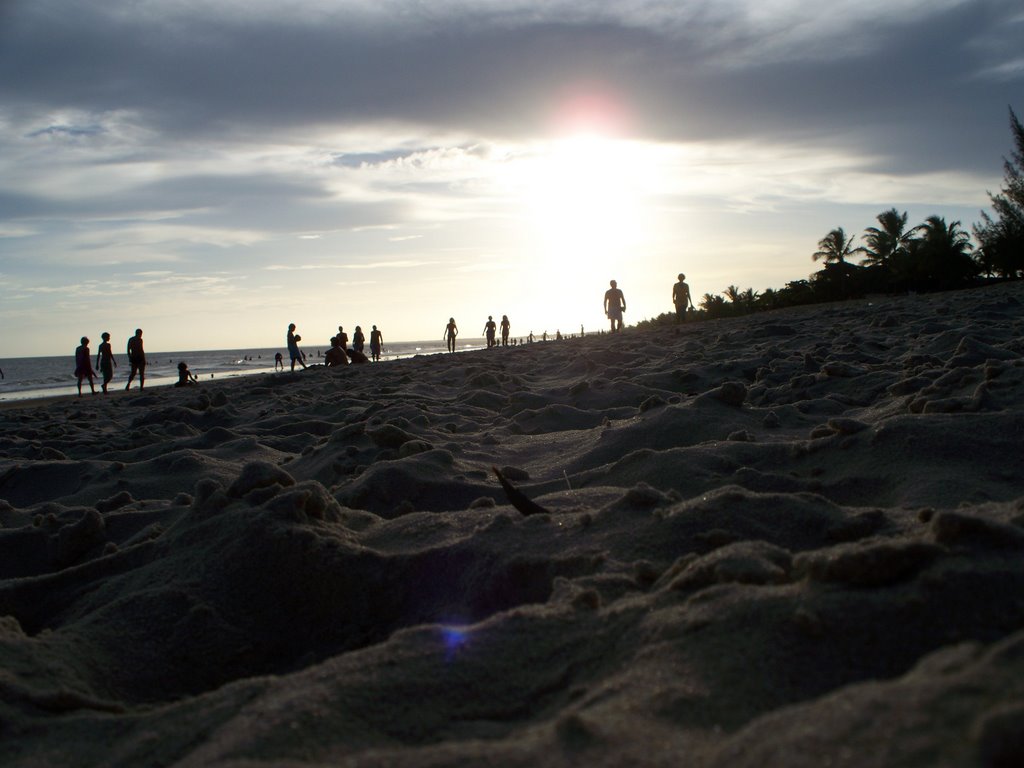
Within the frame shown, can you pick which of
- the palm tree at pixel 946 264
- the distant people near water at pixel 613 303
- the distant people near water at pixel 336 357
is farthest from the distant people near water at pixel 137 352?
the palm tree at pixel 946 264

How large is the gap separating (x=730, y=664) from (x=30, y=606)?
2.22 m

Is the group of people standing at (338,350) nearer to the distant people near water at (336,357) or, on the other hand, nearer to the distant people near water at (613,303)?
the distant people near water at (336,357)

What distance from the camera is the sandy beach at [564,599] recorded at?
1.13 meters

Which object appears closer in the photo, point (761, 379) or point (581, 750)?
point (581, 750)

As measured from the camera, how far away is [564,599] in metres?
1.71

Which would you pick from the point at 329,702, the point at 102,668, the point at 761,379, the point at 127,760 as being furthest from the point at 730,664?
the point at 761,379

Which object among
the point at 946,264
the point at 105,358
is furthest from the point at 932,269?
the point at 105,358

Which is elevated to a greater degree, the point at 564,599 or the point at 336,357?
the point at 336,357

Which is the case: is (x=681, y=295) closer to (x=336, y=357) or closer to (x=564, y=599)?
(x=336, y=357)

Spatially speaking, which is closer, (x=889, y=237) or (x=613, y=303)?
(x=613, y=303)

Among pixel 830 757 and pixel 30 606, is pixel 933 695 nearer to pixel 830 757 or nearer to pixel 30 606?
pixel 830 757

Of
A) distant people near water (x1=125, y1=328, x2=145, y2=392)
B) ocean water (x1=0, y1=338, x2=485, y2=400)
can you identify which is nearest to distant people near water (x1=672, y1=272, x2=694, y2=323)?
ocean water (x1=0, y1=338, x2=485, y2=400)

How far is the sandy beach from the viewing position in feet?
3.71

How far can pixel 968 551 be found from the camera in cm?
142
